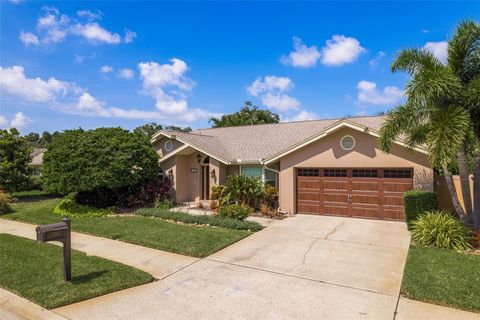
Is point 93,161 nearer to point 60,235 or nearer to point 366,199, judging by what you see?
point 60,235

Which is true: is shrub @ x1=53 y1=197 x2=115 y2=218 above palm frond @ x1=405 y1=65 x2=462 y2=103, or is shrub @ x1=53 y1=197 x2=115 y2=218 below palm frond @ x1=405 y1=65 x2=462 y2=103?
below

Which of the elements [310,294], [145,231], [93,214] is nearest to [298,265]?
[310,294]

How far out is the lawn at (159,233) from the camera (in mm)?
9195

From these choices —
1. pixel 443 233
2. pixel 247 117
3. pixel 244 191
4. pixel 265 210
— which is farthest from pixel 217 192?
pixel 247 117

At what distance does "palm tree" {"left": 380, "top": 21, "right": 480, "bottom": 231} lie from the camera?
27.8 ft

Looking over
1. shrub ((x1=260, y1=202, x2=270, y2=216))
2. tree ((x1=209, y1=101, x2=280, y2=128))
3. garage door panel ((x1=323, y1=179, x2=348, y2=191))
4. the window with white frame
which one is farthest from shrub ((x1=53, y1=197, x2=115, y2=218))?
tree ((x1=209, y1=101, x2=280, y2=128))

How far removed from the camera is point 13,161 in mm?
22109

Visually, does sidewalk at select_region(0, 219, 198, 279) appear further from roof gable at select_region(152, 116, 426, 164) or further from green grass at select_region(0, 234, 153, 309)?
roof gable at select_region(152, 116, 426, 164)

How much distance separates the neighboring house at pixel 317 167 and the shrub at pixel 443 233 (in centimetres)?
304

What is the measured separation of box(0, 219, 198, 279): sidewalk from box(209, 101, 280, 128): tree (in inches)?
1238

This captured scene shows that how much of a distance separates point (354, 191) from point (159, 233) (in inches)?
343

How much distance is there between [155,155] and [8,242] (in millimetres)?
8546

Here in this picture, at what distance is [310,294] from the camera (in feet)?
20.1

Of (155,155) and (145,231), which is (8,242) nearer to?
(145,231)
